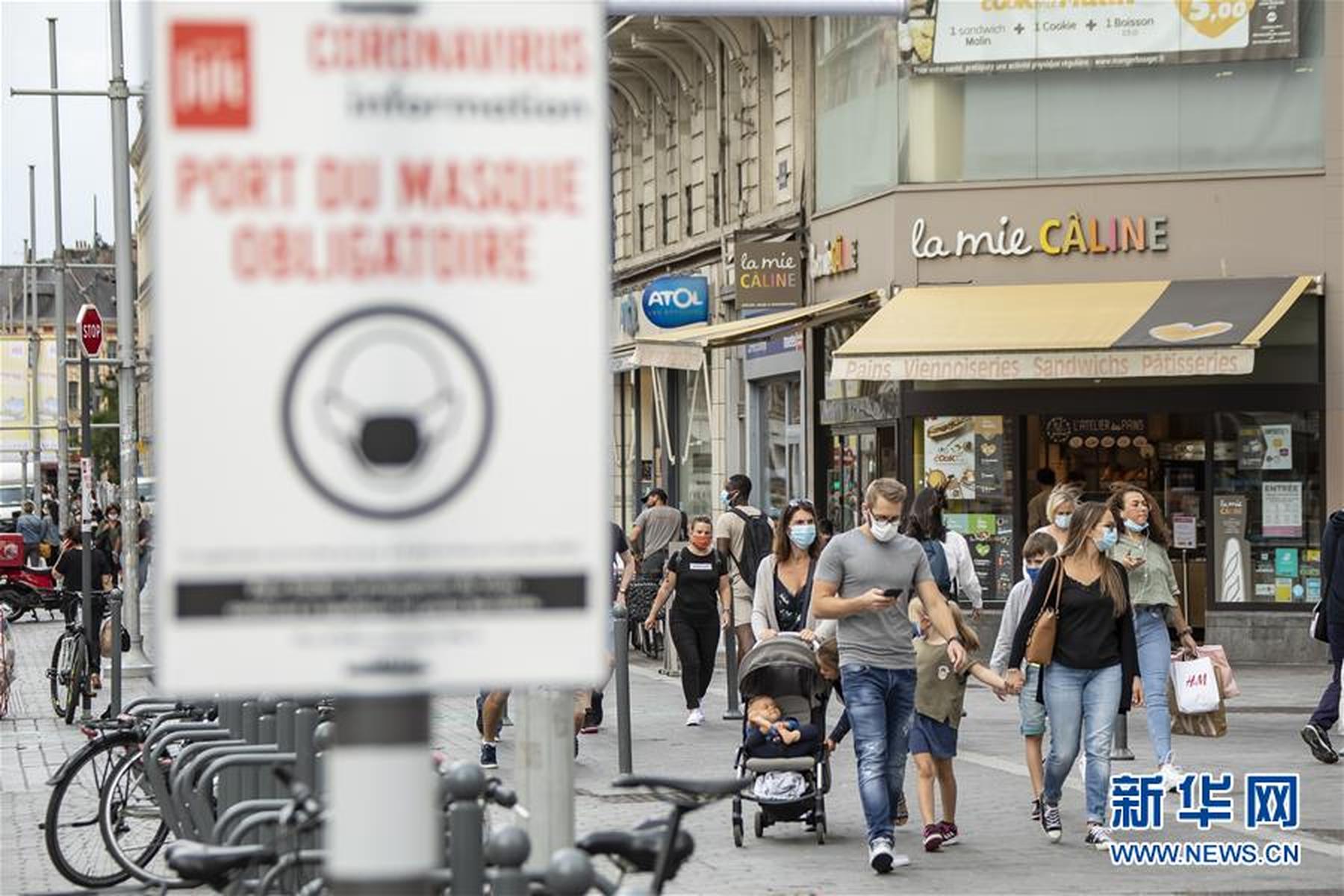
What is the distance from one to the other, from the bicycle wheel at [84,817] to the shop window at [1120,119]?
48.3 ft

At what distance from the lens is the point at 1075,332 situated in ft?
73.2

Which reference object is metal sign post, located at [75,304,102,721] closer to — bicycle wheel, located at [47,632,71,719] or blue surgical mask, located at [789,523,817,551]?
bicycle wheel, located at [47,632,71,719]

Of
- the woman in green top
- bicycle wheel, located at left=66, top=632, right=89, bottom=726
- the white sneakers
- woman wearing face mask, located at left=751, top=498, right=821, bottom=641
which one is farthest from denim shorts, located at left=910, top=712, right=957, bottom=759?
bicycle wheel, located at left=66, top=632, right=89, bottom=726

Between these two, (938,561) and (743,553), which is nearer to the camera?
(938,561)

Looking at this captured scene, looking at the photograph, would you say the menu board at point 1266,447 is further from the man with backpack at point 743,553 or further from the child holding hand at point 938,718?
the child holding hand at point 938,718

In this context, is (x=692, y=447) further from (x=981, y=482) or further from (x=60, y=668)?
(x=60, y=668)

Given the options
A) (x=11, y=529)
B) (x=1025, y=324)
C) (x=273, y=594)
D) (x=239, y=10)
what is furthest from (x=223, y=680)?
(x=11, y=529)

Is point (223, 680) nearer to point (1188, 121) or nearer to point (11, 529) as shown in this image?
point (1188, 121)

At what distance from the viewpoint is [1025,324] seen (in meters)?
22.8

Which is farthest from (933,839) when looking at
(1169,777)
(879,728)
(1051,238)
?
(1051,238)

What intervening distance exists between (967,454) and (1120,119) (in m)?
3.72

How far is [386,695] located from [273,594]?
0.19 metres

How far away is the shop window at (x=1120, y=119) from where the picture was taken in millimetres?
22953

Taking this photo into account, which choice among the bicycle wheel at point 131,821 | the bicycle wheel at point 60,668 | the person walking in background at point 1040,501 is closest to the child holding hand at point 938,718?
the bicycle wheel at point 131,821
